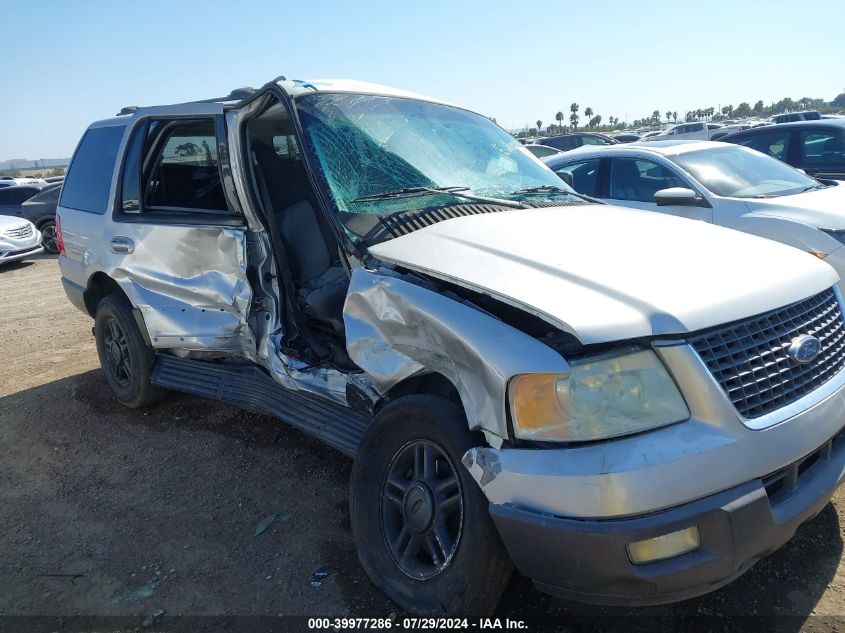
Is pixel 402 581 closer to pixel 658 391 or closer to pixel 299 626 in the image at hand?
pixel 299 626

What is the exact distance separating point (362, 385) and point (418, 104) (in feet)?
5.92

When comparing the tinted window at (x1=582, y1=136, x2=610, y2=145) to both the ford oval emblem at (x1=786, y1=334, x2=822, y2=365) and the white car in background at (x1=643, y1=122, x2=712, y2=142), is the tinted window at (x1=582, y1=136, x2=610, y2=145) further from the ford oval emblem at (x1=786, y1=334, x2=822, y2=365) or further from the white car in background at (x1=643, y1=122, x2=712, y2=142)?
the ford oval emblem at (x1=786, y1=334, x2=822, y2=365)

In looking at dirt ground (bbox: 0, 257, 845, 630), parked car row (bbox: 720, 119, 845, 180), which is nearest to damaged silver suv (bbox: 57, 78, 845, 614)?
dirt ground (bbox: 0, 257, 845, 630)

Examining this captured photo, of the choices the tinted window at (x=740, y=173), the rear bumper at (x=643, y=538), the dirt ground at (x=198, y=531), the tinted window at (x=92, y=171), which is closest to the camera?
the rear bumper at (x=643, y=538)

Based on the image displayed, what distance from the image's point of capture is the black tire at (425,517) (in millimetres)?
2156

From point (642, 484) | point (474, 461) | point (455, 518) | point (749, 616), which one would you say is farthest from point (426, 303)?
point (749, 616)

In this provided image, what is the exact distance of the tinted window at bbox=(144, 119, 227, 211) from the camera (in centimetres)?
398

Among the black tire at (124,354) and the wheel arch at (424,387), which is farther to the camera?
the black tire at (124,354)

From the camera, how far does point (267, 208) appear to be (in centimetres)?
370

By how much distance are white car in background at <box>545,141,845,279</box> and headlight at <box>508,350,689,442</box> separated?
268cm

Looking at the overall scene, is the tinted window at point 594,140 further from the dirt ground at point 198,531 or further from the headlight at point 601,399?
the headlight at point 601,399

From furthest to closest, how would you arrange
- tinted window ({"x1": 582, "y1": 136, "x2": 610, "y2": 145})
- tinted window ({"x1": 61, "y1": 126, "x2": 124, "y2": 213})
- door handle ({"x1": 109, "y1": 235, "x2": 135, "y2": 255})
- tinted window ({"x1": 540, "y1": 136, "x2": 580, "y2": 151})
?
tinted window ({"x1": 540, "y1": 136, "x2": 580, "y2": 151}) < tinted window ({"x1": 582, "y1": 136, "x2": 610, "y2": 145}) < tinted window ({"x1": 61, "y1": 126, "x2": 124, "y2": 213}) < door handle ({"x1": 109, "y1": 235, "x2": 135, "y2": 255})

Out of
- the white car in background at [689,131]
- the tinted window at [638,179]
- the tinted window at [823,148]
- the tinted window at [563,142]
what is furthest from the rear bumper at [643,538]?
the white car in background at [689,131]

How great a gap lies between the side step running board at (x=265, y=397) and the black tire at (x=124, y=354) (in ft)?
0.41
